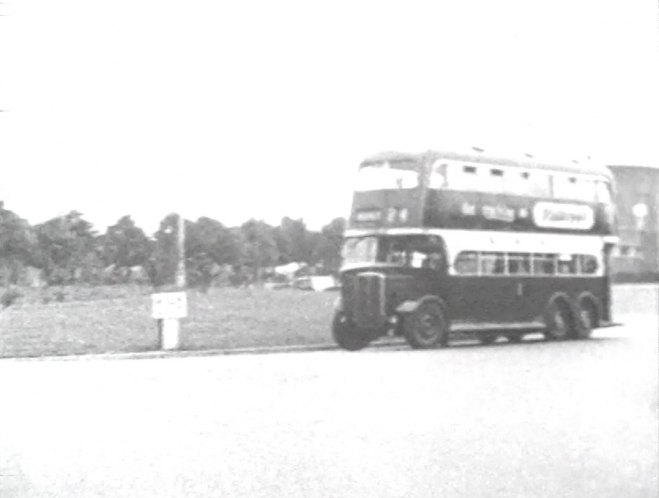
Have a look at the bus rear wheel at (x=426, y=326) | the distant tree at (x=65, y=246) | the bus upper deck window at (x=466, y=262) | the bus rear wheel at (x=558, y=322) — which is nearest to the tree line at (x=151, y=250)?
the distant tree at (x=65, y=246)

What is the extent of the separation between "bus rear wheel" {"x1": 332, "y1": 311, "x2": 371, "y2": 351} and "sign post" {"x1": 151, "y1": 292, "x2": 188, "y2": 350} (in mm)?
323

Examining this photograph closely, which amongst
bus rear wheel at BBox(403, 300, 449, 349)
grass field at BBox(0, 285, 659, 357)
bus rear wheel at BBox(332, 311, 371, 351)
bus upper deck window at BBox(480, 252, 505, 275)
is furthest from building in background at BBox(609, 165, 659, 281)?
grass field at BBox(0, 285, 659, 357)

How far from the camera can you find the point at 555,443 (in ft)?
7.86

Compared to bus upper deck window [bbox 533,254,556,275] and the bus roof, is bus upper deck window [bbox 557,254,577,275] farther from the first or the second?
the bus roof

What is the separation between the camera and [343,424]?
2.16 m

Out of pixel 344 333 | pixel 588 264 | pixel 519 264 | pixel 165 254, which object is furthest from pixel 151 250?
pixel 588 264

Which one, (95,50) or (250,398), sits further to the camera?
(250,398)

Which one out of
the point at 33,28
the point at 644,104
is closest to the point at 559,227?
the point at 644,104

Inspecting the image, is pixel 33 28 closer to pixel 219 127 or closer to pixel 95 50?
pixel 95 50

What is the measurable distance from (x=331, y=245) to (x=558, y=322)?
79 cm

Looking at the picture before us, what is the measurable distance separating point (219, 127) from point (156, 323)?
1.09 ft

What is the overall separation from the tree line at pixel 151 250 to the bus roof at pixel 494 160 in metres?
0.23

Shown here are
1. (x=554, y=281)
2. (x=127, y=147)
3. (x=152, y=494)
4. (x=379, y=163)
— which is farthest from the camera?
(x=554, y=281)

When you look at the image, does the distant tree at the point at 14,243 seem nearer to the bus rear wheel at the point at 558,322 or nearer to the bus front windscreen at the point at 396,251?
the bus front windscreen at the point at 396,251
